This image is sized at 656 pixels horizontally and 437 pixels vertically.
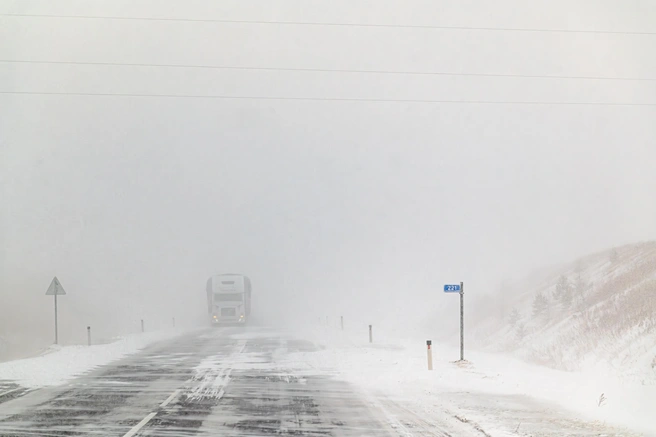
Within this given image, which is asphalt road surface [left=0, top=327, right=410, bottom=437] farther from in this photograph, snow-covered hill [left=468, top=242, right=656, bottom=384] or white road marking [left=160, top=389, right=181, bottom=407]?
snow-covered hill [left=468, top=242, right=656, bottom=384]

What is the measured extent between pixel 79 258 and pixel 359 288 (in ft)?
190

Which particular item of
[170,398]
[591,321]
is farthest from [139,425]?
[591,321]

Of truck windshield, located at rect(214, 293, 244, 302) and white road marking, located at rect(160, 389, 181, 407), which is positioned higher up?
white road marking, located at rect(160, 389, 181, 407)

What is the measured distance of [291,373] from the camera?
17859 millimetres

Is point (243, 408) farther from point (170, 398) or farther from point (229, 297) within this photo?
point (229, 297)

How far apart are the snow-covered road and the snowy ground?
8 cm

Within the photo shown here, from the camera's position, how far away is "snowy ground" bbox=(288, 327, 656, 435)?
1041 cm

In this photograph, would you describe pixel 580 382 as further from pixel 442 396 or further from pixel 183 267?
pixel 183 267

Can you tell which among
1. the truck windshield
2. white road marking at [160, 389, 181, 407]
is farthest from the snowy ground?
the truck windshield

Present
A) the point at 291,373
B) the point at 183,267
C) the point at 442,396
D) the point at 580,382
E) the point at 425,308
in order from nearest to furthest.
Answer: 1. the point at 442,396
2. the point at 580,382
3. the point at 291,373
4. the point at 425,308
5. the point at 183,267

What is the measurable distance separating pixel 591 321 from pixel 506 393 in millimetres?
12092

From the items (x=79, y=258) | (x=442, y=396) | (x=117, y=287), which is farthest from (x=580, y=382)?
(x=79, y=258)

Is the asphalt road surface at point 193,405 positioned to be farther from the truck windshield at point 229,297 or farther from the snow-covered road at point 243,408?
the truck windshield at point 229,297

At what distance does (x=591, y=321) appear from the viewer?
79.7 feet
